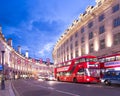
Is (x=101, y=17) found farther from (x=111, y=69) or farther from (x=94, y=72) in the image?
(x=111, y=69)

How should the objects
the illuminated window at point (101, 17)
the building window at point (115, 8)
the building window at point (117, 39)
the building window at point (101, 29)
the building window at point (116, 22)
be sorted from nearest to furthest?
the building window at point (117, 39) → the building window at point (116, 22) → the building window at point (115, 8) → the building window at point (101, 29) → the illuminated window at point (101, 17)

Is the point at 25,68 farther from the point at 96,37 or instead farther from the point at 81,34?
the point at 96,37

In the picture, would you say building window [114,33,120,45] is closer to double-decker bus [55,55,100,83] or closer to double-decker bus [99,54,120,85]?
double-decker bus [55,55,100,83]

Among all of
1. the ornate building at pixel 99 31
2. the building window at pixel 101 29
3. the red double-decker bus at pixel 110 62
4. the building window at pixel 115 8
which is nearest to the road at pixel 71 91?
the red double-decker bus at pixel 110 62

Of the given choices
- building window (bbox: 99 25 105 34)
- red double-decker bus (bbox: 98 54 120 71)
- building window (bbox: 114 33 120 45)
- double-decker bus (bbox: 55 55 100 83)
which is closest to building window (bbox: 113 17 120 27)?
building window (bbox: 114 33 120 45)

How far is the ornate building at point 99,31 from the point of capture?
46.9 meters

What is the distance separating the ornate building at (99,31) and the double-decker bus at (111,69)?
1144cm

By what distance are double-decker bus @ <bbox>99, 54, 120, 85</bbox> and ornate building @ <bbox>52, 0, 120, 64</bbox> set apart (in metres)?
11.4

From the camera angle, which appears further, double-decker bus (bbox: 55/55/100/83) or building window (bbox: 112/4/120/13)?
building window (bbox: 112/4/120/13)

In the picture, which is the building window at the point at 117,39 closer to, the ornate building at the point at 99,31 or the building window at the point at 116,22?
the ornate building at the point at 99,31

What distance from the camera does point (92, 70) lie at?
118ft

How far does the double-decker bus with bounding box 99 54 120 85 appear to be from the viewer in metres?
30.5

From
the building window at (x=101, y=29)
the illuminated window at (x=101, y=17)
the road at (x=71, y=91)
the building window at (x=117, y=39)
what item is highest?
the illuminated window at (x=101, y=17)

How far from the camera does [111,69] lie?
1266 inches
